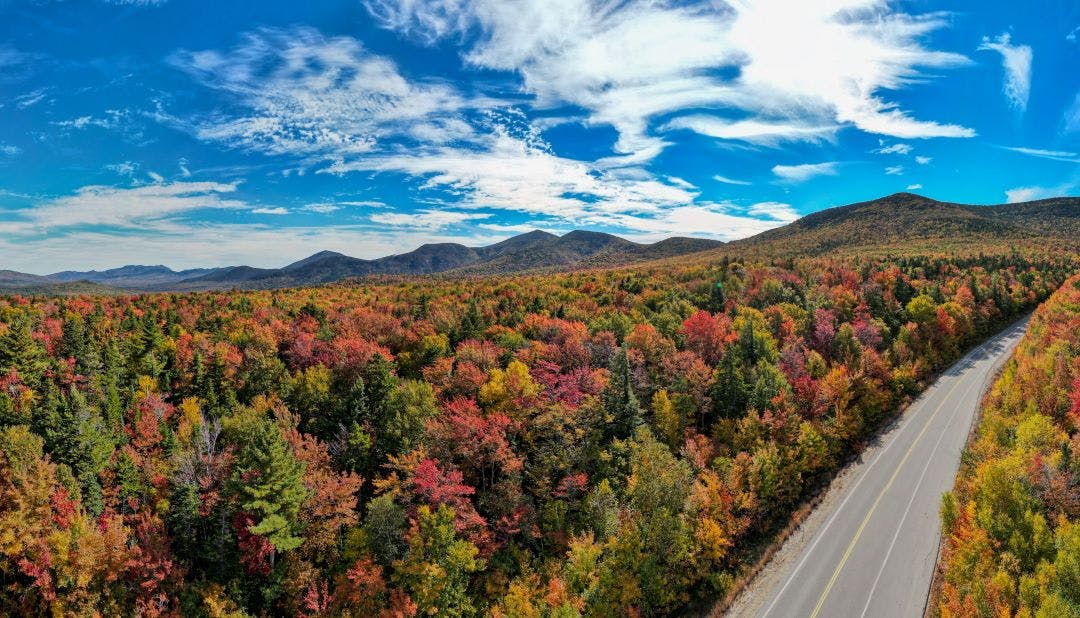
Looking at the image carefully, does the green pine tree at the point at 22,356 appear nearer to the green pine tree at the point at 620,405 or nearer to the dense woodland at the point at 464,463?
the dense woodland at the point at 464,463

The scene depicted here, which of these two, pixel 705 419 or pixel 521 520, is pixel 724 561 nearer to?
pixel 521 520

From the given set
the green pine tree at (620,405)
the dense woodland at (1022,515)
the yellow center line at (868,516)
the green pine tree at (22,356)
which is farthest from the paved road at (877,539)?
the green pine tree at (22,356)

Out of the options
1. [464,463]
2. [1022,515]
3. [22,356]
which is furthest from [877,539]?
[22,356]

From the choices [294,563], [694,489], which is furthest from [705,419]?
[294,563]

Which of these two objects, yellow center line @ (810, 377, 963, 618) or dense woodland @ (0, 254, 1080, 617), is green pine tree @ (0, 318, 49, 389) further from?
yellow center line @ (810, 377, 963, 618)

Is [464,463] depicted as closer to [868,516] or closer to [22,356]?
[868,516]

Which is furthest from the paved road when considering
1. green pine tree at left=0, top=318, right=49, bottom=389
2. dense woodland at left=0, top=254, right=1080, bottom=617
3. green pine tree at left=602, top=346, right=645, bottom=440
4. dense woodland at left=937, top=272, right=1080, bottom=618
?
green pine tree at left=0, top=318, right=49, bottom=389
